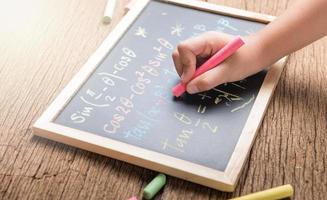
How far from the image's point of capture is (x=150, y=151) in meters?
0.74

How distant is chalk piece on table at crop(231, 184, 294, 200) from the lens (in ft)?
2.29

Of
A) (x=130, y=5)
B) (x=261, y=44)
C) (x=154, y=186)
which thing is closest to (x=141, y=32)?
(x=130, y=5)

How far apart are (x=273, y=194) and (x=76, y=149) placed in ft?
0.93

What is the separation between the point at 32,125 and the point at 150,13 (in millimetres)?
327

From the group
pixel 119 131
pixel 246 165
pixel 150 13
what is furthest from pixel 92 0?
pixel 246 165

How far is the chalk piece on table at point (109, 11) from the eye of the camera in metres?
1.03

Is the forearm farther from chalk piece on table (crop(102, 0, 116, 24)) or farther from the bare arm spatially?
chalk piece on table (crop(102, 0, 116, 24))

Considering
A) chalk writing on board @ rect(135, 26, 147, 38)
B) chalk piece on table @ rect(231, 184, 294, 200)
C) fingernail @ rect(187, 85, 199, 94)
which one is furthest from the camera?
chalk writing on board @ rect(135, 26, 147, 38)

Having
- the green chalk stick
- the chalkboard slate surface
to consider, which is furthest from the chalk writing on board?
the green chalk stick

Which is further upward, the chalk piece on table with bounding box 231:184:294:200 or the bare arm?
the bare arm

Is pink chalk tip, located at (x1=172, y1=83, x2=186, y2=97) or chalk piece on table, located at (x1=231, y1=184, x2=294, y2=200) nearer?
chalk piece on table, located at (x1=231, y1=184, x2=294, y2=200)

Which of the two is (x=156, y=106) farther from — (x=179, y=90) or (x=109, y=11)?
(x=109, y=11)

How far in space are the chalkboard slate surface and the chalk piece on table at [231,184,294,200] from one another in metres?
0.05

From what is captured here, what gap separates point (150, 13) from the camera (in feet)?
3.31
